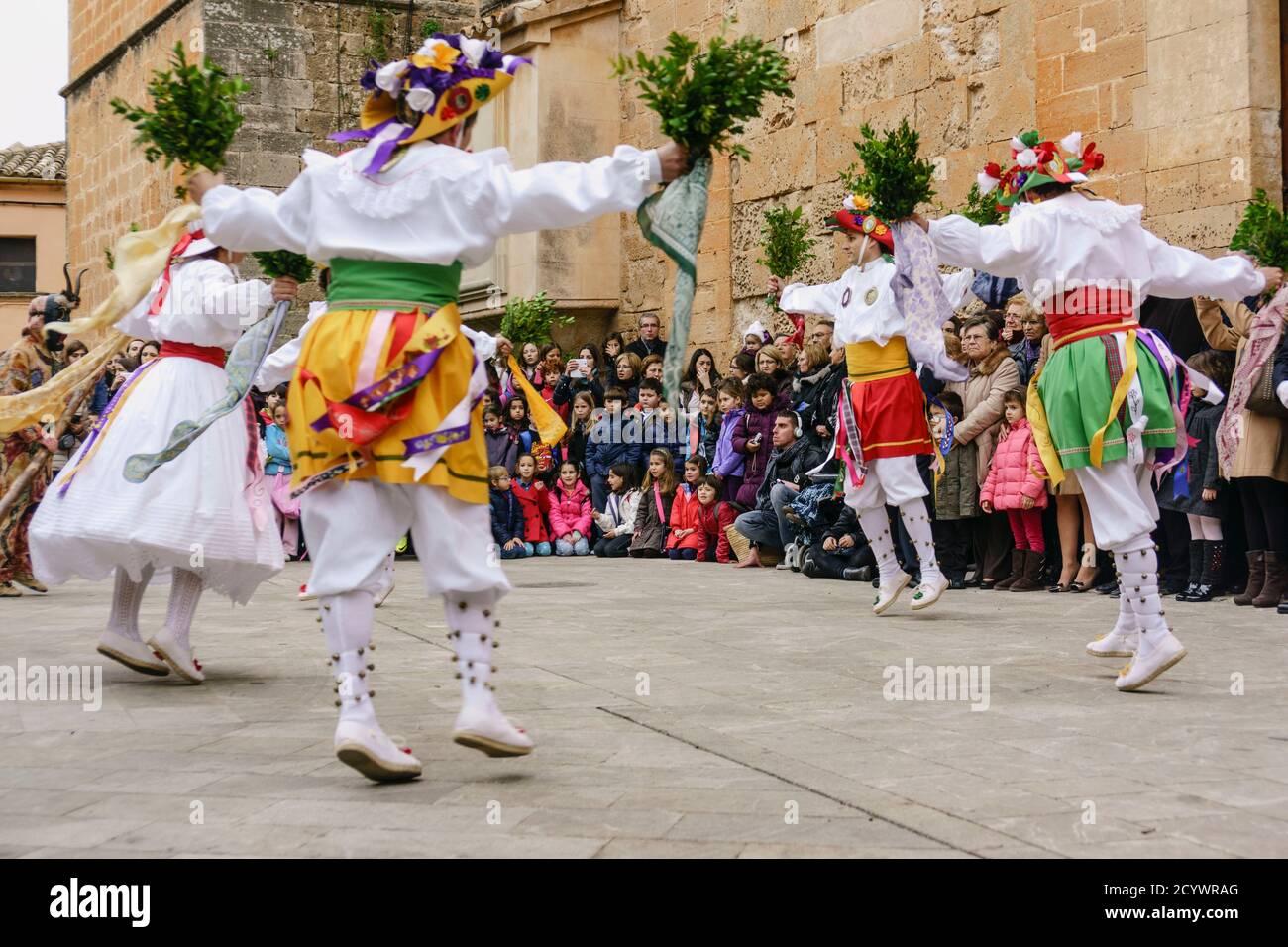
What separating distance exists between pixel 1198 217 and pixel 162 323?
7.63 metres

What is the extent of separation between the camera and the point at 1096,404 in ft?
20.9

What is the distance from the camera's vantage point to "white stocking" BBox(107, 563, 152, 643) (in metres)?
6.64

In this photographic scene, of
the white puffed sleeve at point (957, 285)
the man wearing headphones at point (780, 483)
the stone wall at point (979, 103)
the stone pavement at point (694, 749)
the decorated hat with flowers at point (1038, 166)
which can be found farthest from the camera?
the man wearing headphones at point (780, 483)

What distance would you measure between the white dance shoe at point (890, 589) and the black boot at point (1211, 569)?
183 centimetres

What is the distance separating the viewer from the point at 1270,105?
36.0 feet

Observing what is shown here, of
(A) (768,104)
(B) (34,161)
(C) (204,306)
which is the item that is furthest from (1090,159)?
(B) (34,161)

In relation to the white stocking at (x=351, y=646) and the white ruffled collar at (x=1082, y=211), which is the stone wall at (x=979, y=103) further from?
the white stocking at (x=351, y=646)

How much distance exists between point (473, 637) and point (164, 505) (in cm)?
215

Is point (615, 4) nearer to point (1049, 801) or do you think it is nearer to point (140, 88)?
point (140, 88)

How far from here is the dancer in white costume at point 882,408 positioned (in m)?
8.98

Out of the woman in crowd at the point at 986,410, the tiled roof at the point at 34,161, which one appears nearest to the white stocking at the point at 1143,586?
the woman in crowd at the point at 986,410

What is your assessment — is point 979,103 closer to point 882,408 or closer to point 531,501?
point 531,501

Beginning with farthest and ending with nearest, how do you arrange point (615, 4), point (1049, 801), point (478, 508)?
point (615, 4) → point (478, 508) → point (1049, 801)
